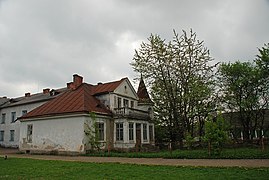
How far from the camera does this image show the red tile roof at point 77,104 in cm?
2398

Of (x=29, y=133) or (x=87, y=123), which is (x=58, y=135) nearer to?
(x=87, y=123)

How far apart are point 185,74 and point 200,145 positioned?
7259mm

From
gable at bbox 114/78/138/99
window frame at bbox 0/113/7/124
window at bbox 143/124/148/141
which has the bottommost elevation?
window at bbox 143/124/148/141

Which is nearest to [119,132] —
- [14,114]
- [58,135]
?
[58,135]

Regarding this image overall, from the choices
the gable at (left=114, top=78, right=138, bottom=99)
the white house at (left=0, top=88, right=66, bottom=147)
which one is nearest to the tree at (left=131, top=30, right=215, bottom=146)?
the gable at (left=114, top=78, right=138, bottom=99)

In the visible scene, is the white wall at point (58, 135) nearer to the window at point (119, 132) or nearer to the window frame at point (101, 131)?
the window frame at point (101, 131)

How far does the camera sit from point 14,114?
3838 centimetres

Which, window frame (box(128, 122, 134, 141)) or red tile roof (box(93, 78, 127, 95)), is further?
red tile roof (box(93, 78, 127, 95))

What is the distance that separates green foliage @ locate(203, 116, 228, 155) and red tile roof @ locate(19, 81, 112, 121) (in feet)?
35.7

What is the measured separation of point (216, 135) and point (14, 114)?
31.4 metres

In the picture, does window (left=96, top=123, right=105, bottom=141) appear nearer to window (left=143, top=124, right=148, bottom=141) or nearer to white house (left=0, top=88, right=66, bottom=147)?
window (left=143, top=124, right=148, bottom=141)

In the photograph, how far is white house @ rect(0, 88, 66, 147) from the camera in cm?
3606

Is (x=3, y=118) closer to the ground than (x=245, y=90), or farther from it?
closer to the ground

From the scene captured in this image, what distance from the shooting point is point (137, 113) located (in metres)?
27.8
